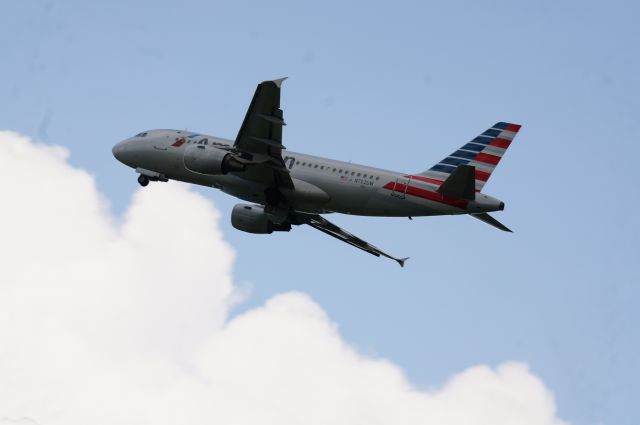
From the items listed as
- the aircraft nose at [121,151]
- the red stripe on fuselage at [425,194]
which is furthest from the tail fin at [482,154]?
the aircraft nose at [121,151]

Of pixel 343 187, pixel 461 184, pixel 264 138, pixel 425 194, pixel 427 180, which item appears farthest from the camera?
pixel 343 187

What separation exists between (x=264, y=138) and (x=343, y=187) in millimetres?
5170

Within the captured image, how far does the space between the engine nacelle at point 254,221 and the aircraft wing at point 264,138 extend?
4523 mm

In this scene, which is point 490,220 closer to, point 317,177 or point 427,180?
point 427,180

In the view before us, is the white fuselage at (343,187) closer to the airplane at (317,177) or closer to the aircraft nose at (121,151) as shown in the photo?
the airplane at (317,177)

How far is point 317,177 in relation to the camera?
50750mm

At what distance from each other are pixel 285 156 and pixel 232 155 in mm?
4493

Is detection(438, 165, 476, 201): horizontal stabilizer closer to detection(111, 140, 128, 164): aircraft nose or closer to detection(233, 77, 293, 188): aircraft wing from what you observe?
detection(233, 77, 293, 188): aircraft wing

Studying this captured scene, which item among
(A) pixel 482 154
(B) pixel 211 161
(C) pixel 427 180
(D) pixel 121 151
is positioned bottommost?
(D) pixel 121 151

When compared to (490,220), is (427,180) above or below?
above

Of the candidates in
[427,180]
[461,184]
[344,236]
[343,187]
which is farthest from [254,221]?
[461,184]

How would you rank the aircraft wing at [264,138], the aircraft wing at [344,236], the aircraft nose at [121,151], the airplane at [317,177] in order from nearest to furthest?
the aircraft wing at [264,138], the airplane at [317,177], the aircraft wing at [344,236], the aircraft nose at [121,151]

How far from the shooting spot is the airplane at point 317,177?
152ft

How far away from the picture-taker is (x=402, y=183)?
49.0 m
